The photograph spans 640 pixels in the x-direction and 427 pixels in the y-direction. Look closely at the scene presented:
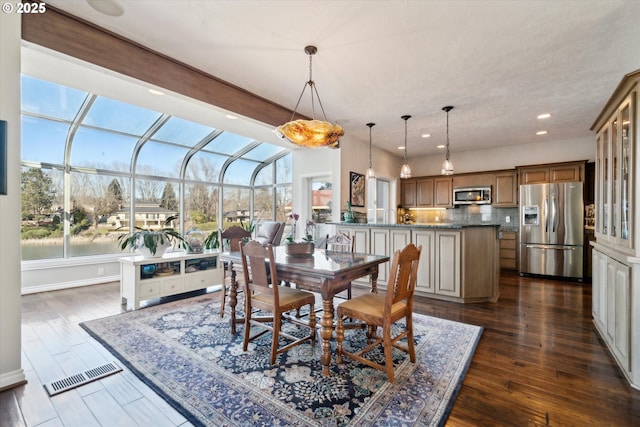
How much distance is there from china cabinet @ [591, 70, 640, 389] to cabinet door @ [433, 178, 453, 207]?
3.76 metres

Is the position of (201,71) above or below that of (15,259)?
above

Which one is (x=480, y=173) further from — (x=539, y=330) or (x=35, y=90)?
(x=35, y=90)

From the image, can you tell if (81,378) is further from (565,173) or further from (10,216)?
(565,173)

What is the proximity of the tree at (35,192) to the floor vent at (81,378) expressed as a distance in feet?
12.1

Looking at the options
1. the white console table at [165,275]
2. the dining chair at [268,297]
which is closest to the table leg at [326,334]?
the dining chair at [268,297]

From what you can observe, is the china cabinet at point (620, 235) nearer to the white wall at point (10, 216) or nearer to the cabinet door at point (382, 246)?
the cabinet door at point (382, 246)

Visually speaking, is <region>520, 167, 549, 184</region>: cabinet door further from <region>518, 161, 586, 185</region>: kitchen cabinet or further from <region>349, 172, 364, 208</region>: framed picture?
<region>349, 172, 364, 208</region>: framed picture

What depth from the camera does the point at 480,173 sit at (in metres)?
6.42

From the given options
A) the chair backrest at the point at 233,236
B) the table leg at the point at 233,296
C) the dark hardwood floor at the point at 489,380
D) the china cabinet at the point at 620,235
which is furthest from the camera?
the chair backrest at the point at 233,236

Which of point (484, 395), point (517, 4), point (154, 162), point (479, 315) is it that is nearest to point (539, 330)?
point (479, 315)

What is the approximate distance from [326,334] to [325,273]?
0.47 metres

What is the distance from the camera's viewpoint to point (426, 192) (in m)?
7.05

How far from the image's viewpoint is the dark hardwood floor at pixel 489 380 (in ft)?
5.46

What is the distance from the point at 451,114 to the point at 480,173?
274 centimetres
